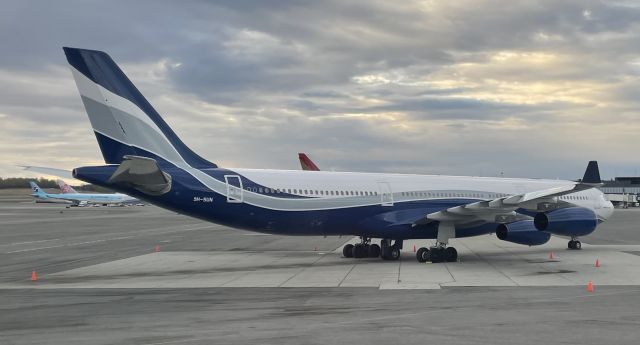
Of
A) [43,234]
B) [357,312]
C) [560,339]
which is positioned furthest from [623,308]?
[43,234]

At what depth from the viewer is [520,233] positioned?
82.6ft

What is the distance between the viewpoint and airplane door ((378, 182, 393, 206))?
2584 centimetres

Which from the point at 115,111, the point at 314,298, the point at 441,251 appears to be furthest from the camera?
the point at 441,251

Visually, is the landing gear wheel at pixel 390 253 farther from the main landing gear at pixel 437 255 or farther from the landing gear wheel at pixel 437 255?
the landing gear wheel at pixel 437 255

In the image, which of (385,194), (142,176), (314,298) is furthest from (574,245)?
(142,176)

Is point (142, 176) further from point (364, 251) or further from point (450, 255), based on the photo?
point (450, 255)

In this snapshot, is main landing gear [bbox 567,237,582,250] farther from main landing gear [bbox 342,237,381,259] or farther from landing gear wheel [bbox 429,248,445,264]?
main landing gear [bbox 342,237,381,259]

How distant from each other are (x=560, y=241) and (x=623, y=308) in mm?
25410

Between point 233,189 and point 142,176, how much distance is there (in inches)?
141

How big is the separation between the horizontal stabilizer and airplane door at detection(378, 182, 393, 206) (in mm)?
8835

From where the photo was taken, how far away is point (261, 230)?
2327 cm

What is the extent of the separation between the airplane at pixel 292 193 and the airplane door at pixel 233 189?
4 centimetres

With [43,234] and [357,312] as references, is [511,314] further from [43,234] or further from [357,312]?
[43,234]

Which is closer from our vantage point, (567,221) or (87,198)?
(567,221)
